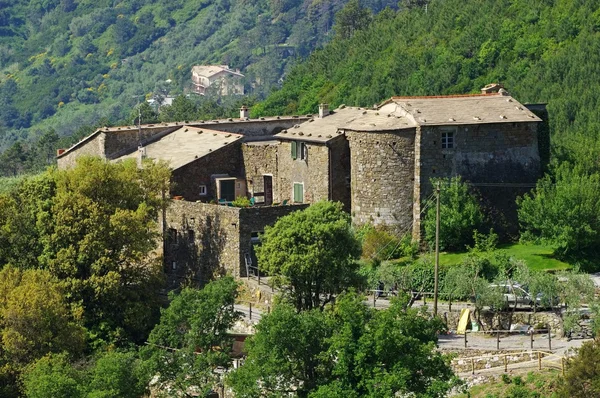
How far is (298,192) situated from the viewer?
6712cm

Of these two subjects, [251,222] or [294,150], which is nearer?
[251,222]

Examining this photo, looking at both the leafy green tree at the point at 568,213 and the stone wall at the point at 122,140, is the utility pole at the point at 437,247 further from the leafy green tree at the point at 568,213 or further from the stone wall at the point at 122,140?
the stone wall at the point at 122,140

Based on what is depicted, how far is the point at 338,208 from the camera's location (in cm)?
5875

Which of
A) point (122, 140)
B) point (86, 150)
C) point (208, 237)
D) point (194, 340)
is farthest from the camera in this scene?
point (86, 150)

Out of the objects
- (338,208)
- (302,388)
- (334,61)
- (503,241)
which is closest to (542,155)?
(503,241)

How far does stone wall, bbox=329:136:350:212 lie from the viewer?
65.2 metres

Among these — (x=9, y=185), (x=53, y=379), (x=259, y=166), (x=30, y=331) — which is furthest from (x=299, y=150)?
(x=9, y=185)

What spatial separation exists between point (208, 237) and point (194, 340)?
1024cm

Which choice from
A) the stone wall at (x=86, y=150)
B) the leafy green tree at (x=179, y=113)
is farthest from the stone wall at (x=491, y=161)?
the leafy green tree at (x=179, y=113)

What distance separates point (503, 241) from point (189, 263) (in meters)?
12.3

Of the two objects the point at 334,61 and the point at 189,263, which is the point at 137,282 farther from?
the point at 334,61

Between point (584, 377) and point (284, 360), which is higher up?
point (284, 360)

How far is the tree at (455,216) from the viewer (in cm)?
6225

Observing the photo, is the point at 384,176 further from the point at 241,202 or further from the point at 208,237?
the point at 208,237
